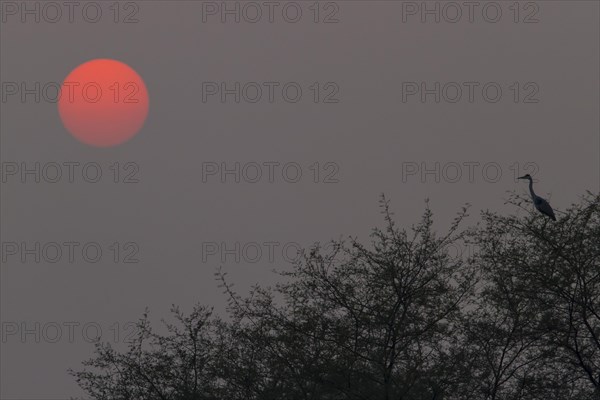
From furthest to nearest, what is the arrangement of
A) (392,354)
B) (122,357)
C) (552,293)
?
(122,357) → (552,293) → (392,354)

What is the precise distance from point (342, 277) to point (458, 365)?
4118mm

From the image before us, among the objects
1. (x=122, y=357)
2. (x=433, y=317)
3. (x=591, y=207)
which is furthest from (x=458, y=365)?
(x=122, y=357)

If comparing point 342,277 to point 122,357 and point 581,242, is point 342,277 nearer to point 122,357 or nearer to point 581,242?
point 581,242

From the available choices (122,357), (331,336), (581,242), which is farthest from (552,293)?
(122,357)

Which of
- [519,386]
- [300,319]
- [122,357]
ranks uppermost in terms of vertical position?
[122,357]

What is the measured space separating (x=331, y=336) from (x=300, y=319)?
4.40ft

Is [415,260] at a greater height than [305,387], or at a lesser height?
greater

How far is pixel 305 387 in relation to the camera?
34719 millimetres

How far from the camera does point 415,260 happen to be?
33312 millimetres

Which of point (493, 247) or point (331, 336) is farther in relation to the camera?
point (493, 247)

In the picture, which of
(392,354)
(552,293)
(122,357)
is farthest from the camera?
(122,357)

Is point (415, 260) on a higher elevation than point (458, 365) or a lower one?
higher

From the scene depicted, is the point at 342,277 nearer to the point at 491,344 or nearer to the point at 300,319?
the point at 300,319

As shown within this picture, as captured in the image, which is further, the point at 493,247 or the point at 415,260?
the point at 493,247
